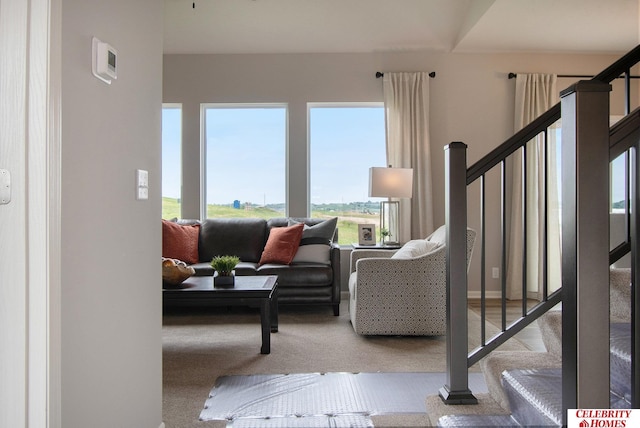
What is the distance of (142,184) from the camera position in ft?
5.30

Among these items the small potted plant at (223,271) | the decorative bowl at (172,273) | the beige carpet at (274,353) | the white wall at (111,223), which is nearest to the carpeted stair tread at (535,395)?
the beige carpet at (274,353)

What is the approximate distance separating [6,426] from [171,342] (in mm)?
2185

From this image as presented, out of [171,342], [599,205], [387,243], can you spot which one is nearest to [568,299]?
[599,205]

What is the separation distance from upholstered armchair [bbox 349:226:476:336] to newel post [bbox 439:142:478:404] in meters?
1.30

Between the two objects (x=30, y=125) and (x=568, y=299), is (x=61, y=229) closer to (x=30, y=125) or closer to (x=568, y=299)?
(x=30, y=125)

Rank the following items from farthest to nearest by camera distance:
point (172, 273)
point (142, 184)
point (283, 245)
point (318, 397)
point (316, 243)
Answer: point (316, 243)
point (283, 245)
point (172, 273)
point (318, 397)
point (142, 184)

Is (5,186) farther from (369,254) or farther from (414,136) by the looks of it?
(414,136)

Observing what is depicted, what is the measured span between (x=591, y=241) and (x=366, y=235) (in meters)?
3.62

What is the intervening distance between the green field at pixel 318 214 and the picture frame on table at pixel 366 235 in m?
0.47

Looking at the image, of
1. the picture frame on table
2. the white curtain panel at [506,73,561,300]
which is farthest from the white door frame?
the white curtain panel at [506,73,561,300]

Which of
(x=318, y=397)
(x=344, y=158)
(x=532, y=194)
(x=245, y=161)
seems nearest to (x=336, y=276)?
(x=344, y=158)

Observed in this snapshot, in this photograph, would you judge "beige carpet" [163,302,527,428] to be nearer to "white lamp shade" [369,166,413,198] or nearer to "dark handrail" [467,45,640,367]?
"dark handrail" [467,45,640,367]

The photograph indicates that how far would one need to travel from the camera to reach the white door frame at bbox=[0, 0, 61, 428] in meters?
1.06

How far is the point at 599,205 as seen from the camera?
1129 millimetres
